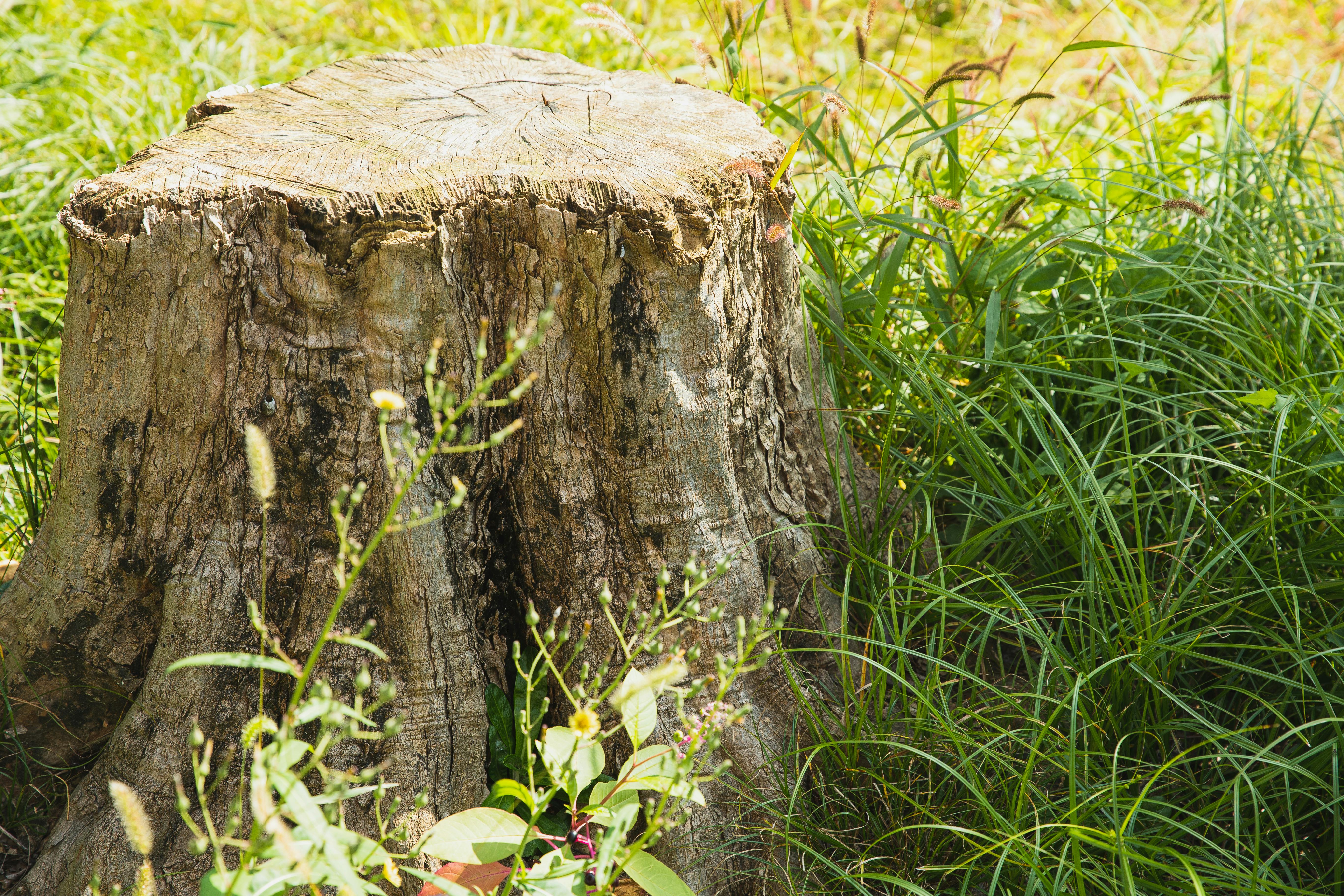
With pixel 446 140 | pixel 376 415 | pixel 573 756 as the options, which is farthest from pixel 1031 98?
pixel 573 756

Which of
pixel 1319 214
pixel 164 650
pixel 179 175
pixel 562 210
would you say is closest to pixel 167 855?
pixel 164 650

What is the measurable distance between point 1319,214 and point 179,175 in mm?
2770

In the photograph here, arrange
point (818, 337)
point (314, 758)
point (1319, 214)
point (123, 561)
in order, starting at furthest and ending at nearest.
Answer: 1. point (1319, 214)
2. point (818, 337)
3. point (123, 561)
4. point (314, 758)

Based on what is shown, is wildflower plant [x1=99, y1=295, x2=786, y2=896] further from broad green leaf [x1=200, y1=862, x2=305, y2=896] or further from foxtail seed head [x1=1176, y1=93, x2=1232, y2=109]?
foxtail seed head [x1=1176, y1=93, x2=1232, y2=109]

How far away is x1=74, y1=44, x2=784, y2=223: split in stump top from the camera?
1.39m

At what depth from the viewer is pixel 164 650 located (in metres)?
1.52

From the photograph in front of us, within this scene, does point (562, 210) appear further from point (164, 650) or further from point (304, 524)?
point (164, 650)

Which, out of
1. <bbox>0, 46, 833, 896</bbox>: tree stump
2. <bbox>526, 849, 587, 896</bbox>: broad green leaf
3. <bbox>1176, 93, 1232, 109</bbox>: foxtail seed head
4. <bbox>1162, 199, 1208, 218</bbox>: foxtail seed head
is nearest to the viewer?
<bbox>526, 849, 587, 896</bbox>: broad green leaf

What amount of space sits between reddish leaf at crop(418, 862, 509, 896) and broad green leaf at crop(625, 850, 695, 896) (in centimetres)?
19

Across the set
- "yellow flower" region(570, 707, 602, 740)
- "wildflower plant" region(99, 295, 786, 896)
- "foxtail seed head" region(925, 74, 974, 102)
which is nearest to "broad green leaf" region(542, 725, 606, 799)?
"wildflower plant" region(99, 295, 786, 896)

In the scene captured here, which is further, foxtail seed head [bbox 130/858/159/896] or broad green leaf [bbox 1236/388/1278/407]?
broad green leaf [bbox 1236/388/1278/407]

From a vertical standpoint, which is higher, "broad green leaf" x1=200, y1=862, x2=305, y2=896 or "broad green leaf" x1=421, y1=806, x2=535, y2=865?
"broad green leaf" x1=200, y1=862, x2=305, y2=896

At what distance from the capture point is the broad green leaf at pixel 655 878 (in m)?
1.20

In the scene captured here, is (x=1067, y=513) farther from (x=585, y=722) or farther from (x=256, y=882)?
(x=256, y=882)
